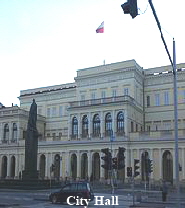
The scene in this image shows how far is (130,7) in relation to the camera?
851cm

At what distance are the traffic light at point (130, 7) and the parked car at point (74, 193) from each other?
19065 millimetres

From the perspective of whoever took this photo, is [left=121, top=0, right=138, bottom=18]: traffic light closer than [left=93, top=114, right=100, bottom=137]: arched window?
Yes

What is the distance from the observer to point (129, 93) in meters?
66.4

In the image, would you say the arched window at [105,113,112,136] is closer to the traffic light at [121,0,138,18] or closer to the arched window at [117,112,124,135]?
the arched window at [117,112,124,135]

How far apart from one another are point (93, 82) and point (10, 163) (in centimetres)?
2449

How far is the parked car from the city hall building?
95.9 ft

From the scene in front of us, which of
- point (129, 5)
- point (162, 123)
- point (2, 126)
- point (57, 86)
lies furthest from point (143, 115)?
point (129, 5)

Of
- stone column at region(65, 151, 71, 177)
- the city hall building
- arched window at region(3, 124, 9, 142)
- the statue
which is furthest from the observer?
arched window at region(3, 124, 9, 142)

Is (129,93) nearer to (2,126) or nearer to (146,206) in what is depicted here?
(2,126)

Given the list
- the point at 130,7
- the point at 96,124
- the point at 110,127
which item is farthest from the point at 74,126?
the point at 130,7

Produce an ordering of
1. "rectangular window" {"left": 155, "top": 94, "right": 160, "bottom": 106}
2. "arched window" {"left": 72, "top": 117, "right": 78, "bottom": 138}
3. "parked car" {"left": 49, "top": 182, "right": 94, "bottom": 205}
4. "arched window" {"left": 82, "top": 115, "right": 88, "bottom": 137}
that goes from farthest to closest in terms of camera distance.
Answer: "rectangular window" {"left": 155, "top": 94, "right": 160, "bottom": 106}
"arched window" {"left": 72, "top": 117, "right": 78, "bottom": 138}
"arched window" {"left": 82, "top": 115, "right": 88, "bottom": 137}
"parked car" {"left": 49, "top": 182, "right": 94, "bottom": 205}

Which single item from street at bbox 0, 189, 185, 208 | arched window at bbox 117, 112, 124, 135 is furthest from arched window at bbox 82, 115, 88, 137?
street at bbox 0, 189, 185, 208

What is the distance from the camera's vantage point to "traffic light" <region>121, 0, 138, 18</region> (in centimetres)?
842

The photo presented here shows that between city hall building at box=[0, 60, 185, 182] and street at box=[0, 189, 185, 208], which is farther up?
city hall building at box=[0, 60, 185, 182]
